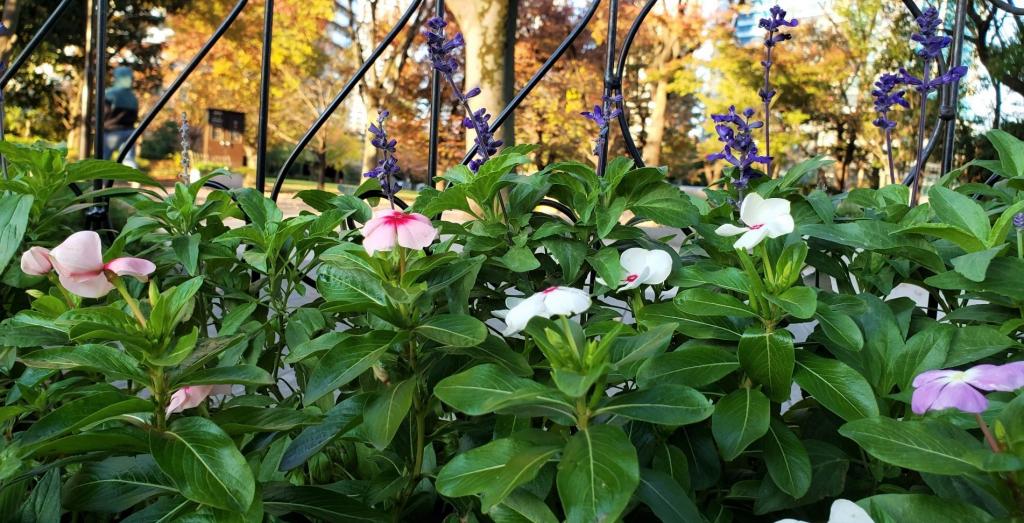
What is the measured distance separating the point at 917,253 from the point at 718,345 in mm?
287

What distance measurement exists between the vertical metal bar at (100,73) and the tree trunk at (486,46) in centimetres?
Result: 624

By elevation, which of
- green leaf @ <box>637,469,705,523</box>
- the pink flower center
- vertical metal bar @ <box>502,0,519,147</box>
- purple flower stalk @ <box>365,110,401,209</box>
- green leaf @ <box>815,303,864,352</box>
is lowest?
green leaf @ <box>637,469,705,523</box>

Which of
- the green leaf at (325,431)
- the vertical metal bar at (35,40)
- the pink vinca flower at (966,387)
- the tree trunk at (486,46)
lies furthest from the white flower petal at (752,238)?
the tree trunk at (486,46)

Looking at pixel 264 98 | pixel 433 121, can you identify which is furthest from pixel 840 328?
pixel 264 98

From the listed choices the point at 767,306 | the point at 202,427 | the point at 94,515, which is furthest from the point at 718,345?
the point at 94,515

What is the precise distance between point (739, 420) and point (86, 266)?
710mm

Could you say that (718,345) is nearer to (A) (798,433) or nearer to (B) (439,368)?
(A) (798,433)

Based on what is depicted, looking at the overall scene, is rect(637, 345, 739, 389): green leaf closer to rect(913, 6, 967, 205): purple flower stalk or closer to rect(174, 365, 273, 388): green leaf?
rect(174, 365, 273, 388): green leaf

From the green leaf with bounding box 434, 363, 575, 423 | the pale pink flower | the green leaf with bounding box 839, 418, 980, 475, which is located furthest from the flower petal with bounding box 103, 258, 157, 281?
the green leaf with bounding box 839, 418, 980, 475

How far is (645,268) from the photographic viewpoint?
0.87m

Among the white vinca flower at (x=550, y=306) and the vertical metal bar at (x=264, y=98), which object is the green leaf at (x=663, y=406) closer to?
the white vinca flower at (x=550, y=306)

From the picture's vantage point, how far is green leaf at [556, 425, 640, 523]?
1.87 feet

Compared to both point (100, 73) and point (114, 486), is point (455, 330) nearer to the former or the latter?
point (114, 486)

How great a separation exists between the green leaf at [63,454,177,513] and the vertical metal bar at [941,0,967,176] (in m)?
1.36
